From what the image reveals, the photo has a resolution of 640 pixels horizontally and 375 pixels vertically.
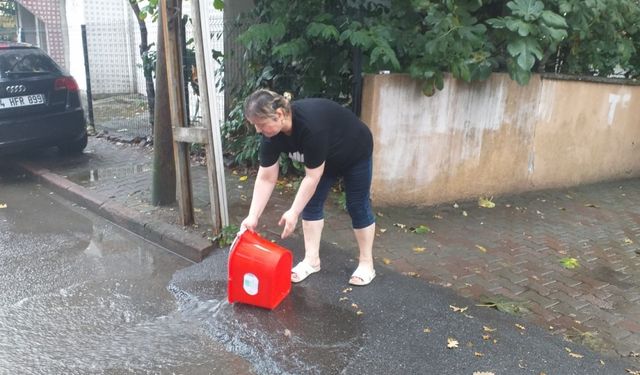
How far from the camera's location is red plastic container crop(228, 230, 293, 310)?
10.6 ft

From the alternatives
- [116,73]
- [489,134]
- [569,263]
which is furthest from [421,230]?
[116,73]

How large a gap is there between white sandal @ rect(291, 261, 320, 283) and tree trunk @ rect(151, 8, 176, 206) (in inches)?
76.0

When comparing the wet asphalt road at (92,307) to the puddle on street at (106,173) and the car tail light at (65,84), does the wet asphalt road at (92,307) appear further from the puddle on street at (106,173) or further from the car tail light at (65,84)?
the car tail light at (65,84)

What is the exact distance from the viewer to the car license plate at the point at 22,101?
6094 millimetres

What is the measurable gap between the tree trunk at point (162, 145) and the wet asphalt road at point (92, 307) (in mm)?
546

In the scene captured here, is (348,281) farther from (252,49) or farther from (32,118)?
(32,118)

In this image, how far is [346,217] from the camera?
198 inches

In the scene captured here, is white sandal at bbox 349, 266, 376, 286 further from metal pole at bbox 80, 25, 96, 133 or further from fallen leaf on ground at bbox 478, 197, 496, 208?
metal pole at bbox 80, 25, 96, 133

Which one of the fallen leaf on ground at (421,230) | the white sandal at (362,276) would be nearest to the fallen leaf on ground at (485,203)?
the fallen leaf on ground at (421,230)

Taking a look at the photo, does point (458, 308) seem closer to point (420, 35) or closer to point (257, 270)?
point (257, 270)

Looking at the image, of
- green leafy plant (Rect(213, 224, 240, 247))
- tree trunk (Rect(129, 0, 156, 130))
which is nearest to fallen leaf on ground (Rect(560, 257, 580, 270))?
green leafy plant (Rect(213, 224, 240, 247))

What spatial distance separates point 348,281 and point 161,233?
70.6 inches

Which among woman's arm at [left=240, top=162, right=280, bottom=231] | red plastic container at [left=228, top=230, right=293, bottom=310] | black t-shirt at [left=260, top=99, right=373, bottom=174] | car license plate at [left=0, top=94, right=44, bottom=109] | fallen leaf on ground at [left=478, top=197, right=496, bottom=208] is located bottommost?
fallen leaf on ground at [left=478, top=197, right=496, bottom=208]

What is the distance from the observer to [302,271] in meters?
3.84
